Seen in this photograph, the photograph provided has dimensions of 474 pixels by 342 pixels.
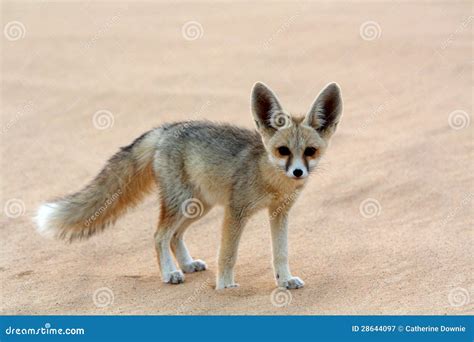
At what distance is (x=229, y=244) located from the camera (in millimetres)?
6555

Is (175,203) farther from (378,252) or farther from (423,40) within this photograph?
(423,40)

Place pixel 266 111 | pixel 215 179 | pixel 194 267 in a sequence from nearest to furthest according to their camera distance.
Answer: pixel 266 111 < pixel 215 179 < pixel 194 267

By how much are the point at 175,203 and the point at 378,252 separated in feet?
6.85

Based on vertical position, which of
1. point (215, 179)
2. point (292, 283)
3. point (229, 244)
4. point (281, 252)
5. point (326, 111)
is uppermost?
point (326, 111)

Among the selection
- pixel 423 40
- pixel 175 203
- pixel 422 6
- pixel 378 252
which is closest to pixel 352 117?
pixel 423 40

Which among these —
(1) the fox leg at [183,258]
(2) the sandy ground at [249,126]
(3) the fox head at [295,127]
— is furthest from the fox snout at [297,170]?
(1) the fox leg at [183,258]

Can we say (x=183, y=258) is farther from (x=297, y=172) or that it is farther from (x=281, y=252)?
(x=297, y=172)

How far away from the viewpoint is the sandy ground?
21.9 feet

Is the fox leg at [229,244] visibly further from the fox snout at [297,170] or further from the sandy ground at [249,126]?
the fox snout at [297,170]

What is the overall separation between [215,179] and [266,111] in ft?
2.68

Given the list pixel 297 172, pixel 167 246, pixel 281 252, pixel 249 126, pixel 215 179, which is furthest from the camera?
pixel 249 126

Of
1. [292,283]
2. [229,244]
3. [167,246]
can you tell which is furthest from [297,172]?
[167,246]

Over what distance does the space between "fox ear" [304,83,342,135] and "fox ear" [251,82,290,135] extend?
0.22 meters

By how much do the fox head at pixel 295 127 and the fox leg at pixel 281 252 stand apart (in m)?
0.62
